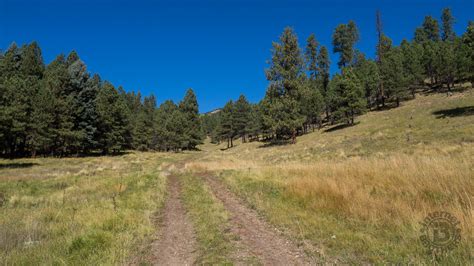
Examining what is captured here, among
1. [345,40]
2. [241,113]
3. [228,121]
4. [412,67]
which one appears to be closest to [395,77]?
[412,67]

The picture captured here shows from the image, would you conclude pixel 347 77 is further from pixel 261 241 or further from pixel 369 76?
pixel 261 241

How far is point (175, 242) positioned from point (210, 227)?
1.13 meters

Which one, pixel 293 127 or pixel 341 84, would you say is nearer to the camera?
pixel 293 127

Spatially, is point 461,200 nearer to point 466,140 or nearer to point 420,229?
point 420,229

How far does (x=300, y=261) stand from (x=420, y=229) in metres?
2.57

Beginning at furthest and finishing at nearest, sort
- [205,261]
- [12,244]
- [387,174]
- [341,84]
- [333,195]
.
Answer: [341,84] < [387,174] < [333,195] < [12,244] < [205,261]

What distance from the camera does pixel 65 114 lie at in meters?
46.0

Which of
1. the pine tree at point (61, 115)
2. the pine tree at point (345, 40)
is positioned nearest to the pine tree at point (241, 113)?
the pine tree at point (345, 40)

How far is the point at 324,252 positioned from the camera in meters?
5.27

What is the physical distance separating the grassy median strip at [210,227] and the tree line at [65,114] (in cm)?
3210

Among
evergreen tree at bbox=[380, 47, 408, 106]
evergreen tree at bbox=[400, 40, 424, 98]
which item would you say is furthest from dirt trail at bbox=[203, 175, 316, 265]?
evergreen tree at bbox=[400, 40, 424, 98]

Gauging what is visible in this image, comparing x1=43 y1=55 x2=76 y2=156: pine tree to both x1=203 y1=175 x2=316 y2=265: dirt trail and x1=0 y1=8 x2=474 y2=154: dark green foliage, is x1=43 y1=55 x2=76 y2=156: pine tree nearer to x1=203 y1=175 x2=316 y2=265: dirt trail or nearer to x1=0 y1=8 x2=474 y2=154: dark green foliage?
x1=0 y1=8 x2=474 y2=154: dark green foliage

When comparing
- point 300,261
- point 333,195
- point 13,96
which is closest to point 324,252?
point 300,261

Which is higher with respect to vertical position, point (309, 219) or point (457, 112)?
point (457, 112)
